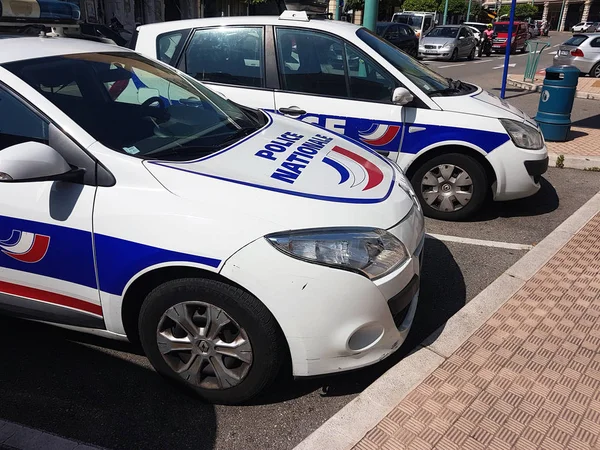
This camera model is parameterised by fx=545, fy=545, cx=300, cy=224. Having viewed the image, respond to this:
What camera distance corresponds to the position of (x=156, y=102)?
10.3 ft

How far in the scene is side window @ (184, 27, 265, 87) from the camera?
16.0ft

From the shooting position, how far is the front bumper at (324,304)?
2.25m

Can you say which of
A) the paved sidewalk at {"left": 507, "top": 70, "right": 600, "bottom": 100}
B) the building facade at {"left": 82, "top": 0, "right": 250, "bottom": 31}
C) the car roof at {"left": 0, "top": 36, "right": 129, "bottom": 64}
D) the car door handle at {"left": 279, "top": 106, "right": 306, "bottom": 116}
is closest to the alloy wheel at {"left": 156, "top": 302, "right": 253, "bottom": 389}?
the car roof at {"left": 0, "top": 36, "right": 129, "bottom": 64}

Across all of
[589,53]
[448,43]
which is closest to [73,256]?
[589,53]

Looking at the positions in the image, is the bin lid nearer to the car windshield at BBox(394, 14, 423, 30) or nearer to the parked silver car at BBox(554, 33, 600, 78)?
the parked silver car at BBox(554, 33, 600, 78)

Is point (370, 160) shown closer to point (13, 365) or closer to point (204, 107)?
point (204, 107)

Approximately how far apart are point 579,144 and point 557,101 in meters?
0.78

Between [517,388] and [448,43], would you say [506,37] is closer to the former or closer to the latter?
[448,43]

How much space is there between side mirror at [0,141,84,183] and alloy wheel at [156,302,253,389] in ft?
2.49

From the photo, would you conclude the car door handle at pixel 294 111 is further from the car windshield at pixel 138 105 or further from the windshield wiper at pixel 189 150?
the windshield wiper at pixel 189 150

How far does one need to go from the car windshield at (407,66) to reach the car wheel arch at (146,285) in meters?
3.10

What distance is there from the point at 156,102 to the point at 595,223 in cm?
390

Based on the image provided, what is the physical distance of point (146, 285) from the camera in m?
2.48

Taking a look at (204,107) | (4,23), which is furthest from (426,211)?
(4,23)
